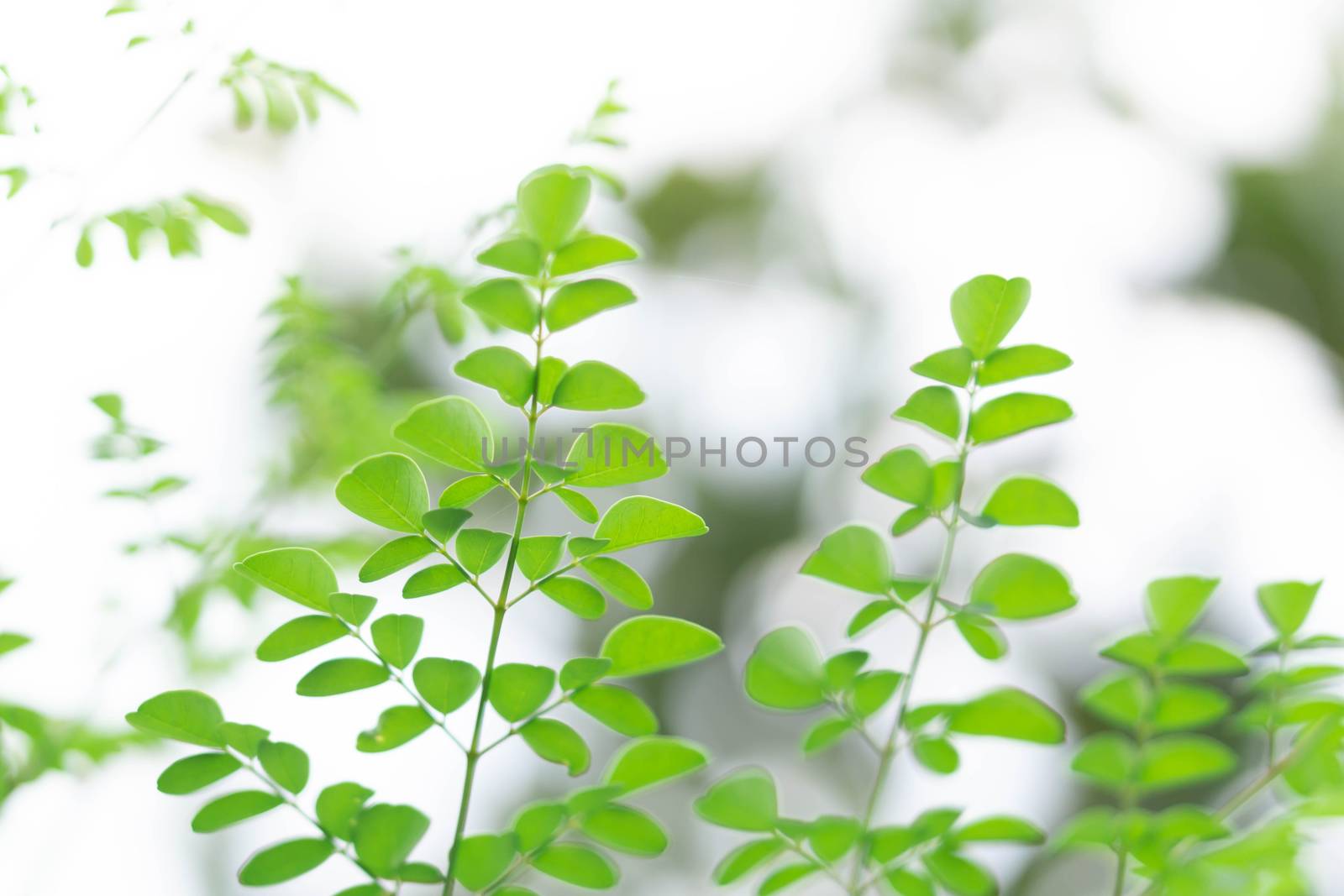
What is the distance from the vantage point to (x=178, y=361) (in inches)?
37.1

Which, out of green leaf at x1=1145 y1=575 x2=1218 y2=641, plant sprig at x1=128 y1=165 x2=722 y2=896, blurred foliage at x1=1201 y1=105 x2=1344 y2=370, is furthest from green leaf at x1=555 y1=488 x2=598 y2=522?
blurred foliage at x1=1201 y1=105 x2=1344 y2=370

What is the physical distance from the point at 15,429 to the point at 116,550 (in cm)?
12

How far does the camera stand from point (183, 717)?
285mm

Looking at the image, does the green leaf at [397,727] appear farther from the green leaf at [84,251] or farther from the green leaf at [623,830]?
the green leaf at [84,251]

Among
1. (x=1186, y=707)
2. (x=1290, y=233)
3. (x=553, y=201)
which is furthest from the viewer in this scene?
(x=1290, y=233)

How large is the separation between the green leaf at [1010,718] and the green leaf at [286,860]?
0.69 feet

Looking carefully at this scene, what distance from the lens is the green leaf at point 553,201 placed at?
0.84 feet

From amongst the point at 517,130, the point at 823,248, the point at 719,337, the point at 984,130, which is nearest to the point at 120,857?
the point at 517,130

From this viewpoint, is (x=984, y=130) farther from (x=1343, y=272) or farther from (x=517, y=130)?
Result: (x=517, y=130)

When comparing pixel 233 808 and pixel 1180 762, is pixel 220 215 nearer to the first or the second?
pixel 233 808

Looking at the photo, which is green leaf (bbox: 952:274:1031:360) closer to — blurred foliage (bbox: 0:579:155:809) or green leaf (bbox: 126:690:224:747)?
green leaf (bbox: 126:690:224:747)

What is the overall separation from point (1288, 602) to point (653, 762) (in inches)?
8.9

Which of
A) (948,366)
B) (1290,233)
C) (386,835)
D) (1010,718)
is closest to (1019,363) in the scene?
(948,366)

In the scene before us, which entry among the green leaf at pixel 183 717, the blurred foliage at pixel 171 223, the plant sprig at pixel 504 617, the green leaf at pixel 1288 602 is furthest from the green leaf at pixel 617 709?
the blurred foliage at pixel 171 223
